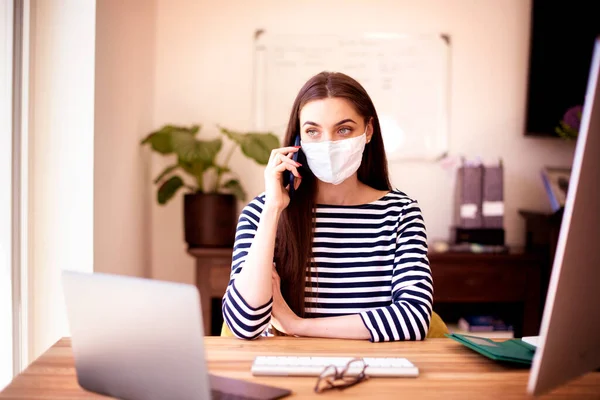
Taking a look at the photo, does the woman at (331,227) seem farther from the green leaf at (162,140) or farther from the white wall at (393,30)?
the white wall at (393,30)

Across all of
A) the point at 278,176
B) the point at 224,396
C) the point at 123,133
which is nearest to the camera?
the point at 224,396

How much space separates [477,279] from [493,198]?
1.45ft

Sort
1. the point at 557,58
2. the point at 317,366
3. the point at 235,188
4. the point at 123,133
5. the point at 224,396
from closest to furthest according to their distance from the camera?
the point at 224,396, the point at 317,366, the point at 123,133, the point at 235,188, the point at 557,58

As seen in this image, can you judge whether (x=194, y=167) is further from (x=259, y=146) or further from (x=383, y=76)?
(x=383, y=76)

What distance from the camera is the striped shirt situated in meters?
1.50

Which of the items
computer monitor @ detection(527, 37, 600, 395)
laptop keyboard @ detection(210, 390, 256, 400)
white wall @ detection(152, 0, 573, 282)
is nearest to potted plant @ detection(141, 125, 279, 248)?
white wall @ detection(152, 0, 573, 282)

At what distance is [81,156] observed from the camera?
6.98ft

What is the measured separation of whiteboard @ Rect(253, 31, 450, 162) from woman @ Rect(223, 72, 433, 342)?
1.61 m

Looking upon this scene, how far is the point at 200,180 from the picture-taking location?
2.95 metres

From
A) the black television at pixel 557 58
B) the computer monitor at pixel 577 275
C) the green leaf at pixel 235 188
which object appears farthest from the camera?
the black television at pixel 557 58

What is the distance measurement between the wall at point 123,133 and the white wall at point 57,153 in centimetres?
5

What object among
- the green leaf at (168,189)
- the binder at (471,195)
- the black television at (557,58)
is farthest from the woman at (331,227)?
the black television at (557,58)

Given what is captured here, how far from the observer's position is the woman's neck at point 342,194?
1.69 meters

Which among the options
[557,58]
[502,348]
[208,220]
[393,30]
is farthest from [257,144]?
[502,348]
